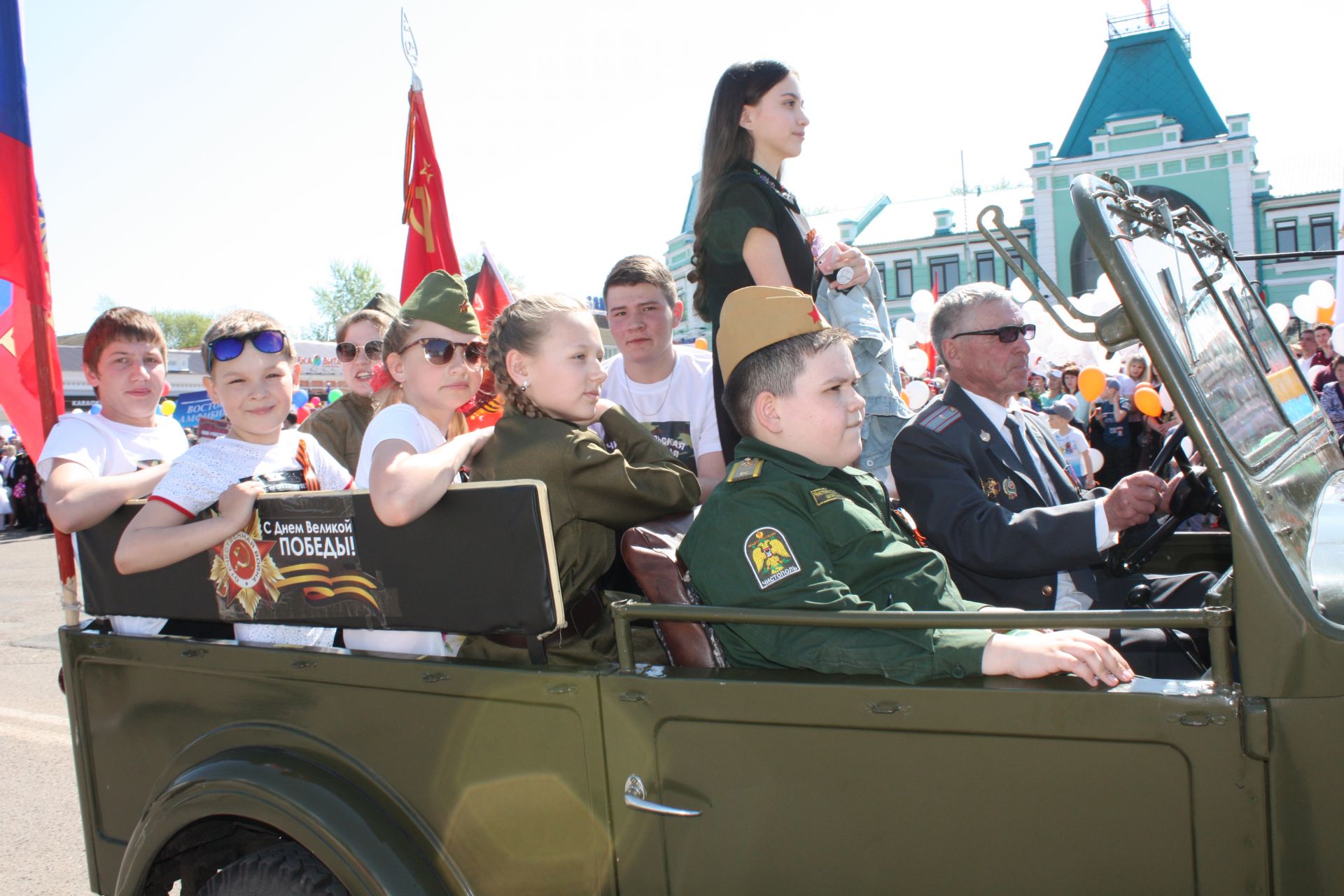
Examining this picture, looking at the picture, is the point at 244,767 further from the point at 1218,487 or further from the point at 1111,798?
the point at 1218,487

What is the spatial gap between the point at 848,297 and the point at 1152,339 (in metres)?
1.47

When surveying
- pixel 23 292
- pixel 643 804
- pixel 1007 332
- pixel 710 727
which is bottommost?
pixel 643 804

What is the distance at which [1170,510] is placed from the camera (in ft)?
7.97

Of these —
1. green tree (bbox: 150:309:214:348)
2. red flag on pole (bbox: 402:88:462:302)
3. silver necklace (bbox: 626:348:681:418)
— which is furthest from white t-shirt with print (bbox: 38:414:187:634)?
green tree (bbox: 150:309:214:348)

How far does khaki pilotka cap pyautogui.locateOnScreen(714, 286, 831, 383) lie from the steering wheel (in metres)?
0.87

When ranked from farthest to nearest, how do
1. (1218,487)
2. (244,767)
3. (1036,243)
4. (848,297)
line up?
(1036,243)
(848,297)
(244,767)
(1218,487)

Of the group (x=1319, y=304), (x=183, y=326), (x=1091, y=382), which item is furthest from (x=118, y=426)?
(x=183, y=326)

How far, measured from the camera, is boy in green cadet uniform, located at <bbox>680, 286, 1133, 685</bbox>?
61.1 inches

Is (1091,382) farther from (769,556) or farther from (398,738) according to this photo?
(398,738)

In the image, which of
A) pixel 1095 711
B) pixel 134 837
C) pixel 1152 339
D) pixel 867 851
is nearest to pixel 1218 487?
pixel 1152 339

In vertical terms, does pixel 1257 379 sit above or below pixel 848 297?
below

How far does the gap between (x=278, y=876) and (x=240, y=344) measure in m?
1.35

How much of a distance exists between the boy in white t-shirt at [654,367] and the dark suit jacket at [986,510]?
0.75 m

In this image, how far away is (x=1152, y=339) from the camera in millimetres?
1527
